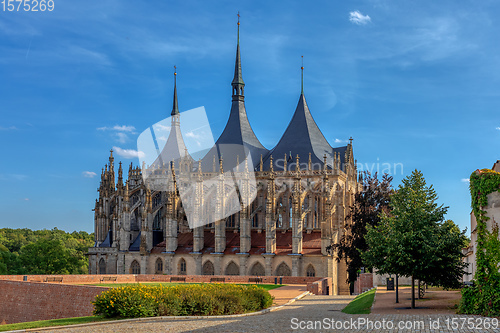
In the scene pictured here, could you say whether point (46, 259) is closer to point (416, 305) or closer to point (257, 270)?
point (257, 270)

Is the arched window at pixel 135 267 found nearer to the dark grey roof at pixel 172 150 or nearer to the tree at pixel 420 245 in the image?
the dark grey roof at pixel 172 150

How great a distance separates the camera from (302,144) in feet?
236

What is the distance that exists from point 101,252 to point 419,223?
2152 inches

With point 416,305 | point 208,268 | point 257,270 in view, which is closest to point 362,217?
point 257,270

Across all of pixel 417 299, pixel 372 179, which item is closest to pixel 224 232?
pixel 372 179

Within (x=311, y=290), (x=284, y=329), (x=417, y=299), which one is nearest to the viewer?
(x=284, y=329)

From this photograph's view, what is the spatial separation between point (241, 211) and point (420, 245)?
38587 mm

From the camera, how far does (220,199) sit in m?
67.2

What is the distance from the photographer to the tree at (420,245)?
2697 cm

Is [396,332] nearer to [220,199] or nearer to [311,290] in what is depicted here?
[311,290]

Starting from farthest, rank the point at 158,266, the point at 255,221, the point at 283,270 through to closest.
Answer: the point at 255,221
the point at 158,266
the point at 283,270

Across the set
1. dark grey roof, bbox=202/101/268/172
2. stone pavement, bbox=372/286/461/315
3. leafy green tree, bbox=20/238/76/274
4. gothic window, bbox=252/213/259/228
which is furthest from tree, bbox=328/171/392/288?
leafy green tree, bbox=20/238/76/274

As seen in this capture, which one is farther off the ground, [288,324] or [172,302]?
[172,302]

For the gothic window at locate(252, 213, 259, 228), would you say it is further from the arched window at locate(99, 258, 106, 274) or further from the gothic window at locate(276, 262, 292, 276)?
the arched window at locate(99, 258, 106, 274)
